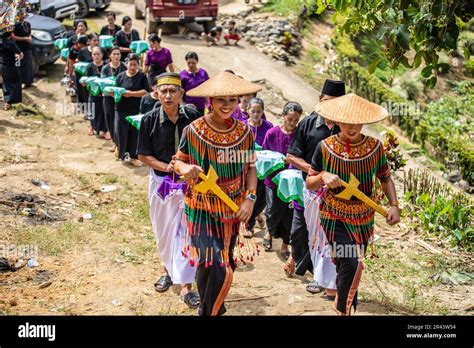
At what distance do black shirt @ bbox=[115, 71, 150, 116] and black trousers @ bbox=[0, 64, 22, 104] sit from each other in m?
3.06

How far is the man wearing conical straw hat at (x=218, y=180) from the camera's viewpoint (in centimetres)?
528

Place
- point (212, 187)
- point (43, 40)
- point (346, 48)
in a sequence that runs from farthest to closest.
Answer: point (346, 48) < point (43, 40) < point (212, 187)

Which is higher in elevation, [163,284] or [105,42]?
[105,42]

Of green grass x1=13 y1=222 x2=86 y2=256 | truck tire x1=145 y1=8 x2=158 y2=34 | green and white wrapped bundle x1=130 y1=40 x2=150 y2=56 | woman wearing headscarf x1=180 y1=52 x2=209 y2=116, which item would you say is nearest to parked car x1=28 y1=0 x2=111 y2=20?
truck tire x1=145 y1=8 x2=158 y2=34

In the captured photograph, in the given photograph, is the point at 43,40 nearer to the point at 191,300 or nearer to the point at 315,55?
the point at 315,55

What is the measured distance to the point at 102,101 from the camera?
12258 mm

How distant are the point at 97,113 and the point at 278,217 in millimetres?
5850

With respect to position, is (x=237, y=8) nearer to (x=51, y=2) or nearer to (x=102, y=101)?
(x=51, y=2)

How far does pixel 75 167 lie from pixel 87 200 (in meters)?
1.61

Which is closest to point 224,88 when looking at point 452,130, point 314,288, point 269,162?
point 269,162

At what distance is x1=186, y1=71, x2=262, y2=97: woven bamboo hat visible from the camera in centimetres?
522

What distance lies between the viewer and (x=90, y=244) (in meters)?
7.60

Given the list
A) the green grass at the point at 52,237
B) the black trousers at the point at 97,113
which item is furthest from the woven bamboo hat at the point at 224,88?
the black trousers at the point at 97,113

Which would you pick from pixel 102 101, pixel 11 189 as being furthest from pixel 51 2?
pixel 11 189
